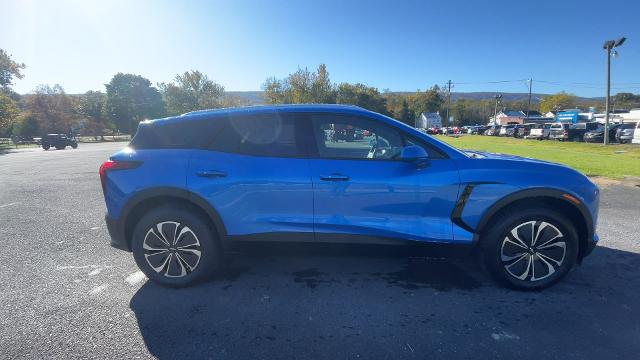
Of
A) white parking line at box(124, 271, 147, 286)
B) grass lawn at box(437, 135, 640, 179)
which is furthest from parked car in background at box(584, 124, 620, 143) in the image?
white parking line at box(124, 271, 147, 286)

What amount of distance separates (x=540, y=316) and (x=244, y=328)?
2.42 m

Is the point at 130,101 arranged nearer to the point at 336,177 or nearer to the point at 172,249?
the point at 172,249

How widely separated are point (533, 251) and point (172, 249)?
341 centimetres

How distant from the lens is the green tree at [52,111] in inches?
2163

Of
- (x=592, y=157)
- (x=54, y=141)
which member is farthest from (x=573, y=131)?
(x=54, y=141)

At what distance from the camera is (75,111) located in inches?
2414

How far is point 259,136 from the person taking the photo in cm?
330

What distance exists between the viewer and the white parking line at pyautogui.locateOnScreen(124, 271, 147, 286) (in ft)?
11.5

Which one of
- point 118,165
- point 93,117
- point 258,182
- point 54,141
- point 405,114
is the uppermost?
point 93,117

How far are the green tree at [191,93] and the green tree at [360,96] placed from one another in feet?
65.7

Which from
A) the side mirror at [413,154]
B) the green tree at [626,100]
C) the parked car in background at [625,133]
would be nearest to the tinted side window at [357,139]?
the side mirror at [413,154]

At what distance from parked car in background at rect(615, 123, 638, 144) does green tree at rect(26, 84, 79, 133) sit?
72.0 m

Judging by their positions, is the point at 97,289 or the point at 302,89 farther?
the point at 302,89

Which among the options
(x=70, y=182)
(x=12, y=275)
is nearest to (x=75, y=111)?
(x=70, y=182)
